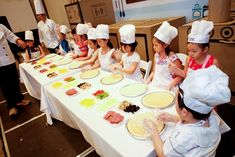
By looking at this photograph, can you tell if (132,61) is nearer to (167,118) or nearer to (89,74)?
(89,74)

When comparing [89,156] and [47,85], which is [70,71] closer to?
[47,85]

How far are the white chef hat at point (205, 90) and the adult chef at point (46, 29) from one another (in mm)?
3480

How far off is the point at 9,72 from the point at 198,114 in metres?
2.60

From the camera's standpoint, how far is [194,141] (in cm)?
71

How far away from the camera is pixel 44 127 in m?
2.18

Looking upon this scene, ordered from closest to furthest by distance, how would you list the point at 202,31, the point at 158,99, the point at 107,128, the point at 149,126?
the point at 149,126
the point at 107,128
the point at 158,99
the point at 202,31

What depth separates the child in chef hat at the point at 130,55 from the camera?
1.63m

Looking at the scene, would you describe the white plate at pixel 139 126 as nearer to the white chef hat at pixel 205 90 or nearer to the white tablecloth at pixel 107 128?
the white tablecloth at pixel 107 128

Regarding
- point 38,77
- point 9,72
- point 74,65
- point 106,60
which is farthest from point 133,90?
point 9,72

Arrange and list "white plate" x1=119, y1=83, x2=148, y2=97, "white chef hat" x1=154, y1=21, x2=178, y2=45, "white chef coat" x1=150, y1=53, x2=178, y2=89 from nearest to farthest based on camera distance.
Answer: "white plate" x1=119, y1=83, x2=148, y2=97 → "white chef hat" x1=154, y1=21, x2=178, y2=45 → "white chef coat" x1=150, y1=53, x2=178, y2=89

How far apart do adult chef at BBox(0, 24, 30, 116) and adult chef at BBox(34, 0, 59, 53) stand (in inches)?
42.5

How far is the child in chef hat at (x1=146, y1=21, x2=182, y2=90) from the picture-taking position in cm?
145

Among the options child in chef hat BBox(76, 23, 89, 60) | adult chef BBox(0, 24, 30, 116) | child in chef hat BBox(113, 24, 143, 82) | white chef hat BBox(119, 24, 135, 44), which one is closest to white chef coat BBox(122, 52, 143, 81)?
child in chef hat BBox(113, 24, 143, 82)

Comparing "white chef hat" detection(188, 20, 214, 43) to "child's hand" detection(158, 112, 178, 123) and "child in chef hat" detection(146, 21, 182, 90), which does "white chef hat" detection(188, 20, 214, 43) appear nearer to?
"child in chef hat" detection(146, 21, 182, 90)
